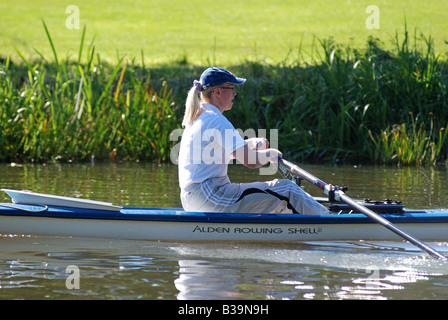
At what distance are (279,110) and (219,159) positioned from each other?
7.79 m

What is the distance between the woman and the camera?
618 centimetres

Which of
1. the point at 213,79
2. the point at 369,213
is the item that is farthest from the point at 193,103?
the point at 369,213

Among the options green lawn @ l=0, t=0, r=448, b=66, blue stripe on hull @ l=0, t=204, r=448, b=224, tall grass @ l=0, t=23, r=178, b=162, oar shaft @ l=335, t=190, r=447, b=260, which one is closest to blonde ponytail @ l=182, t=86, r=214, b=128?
blue stripe on hull @ l=0, t=204, r=448, b=224

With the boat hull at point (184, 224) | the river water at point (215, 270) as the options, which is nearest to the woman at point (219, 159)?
the boat hull at point (184, 224)

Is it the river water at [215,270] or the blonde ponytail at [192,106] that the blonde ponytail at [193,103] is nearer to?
the blonde ponytail at [192,106]

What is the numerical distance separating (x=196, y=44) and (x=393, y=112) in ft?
29.8

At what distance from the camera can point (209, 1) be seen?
3116 centimetres

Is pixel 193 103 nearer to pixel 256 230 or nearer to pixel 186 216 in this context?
pixel 186 216

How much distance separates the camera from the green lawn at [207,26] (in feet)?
64.8

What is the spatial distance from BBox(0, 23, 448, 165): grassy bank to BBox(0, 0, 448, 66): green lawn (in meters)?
3.60

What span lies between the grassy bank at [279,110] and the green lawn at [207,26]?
3.60 meters

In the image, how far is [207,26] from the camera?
2478 centimetres

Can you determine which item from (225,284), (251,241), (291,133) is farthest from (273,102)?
(225,284)

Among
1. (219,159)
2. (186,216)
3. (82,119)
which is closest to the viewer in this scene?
(219,159)
